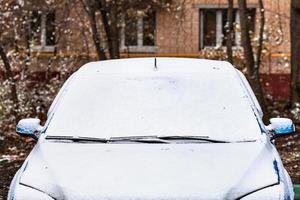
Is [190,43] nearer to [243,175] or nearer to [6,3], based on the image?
[6,3]

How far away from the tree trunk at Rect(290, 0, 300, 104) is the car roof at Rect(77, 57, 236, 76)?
27.6 feet

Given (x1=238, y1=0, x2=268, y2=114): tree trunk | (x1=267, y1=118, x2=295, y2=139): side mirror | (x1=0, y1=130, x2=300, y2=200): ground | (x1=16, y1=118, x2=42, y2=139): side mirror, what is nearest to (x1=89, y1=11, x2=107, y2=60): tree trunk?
(x1=0, y1=130, x2=300, y2=200): ground

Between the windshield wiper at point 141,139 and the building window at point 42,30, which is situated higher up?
A: the windshield wiper at point 141,139

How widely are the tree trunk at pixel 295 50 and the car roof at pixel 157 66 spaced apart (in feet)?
27.6

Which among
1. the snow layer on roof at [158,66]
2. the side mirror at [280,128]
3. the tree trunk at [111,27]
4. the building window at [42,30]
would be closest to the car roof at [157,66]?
the snow layer on roof at [158,66]

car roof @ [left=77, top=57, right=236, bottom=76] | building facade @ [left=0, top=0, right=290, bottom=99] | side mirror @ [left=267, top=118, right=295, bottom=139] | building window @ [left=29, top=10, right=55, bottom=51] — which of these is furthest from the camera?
building facade @ [left=0, top=0, right=290, bottom=99]

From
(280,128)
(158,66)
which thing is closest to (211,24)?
(158,66)

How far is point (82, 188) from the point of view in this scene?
4742 millimetres

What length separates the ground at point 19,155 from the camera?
9.05 metres

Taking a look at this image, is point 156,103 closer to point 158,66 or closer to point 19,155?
point 158,66

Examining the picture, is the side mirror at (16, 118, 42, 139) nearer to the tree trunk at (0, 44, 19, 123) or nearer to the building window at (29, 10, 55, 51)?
the tree trunk at (0, 44, 19, 123)

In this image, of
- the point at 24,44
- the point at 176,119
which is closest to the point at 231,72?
the point at 176,119

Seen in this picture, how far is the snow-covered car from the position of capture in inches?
187

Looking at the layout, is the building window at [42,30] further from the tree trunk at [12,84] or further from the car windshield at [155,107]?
the car windshield at [155,107]
